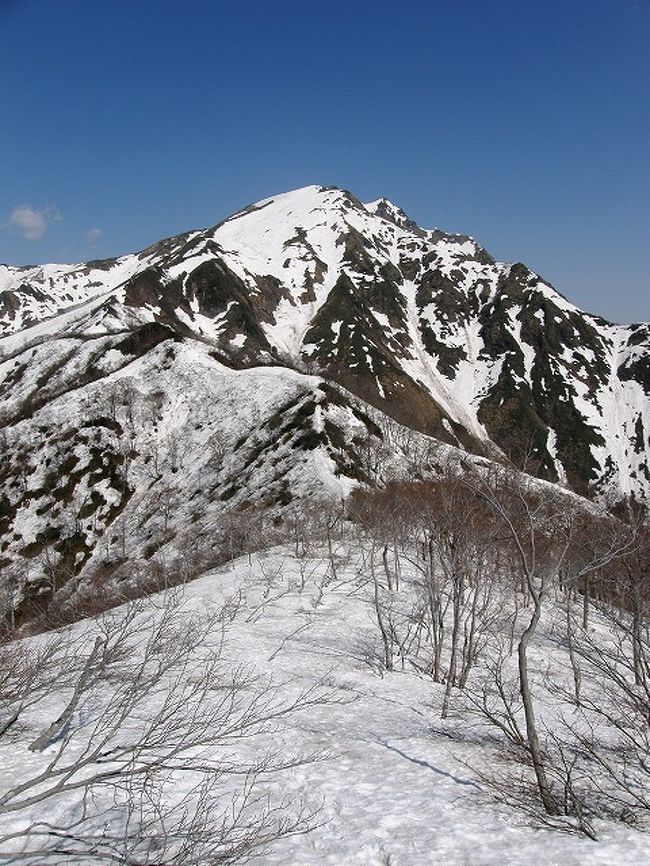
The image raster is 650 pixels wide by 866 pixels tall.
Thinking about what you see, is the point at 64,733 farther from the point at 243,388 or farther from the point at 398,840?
the point at 243,388

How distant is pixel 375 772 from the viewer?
14.1 metres

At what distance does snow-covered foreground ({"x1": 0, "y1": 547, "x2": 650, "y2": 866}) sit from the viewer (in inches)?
393

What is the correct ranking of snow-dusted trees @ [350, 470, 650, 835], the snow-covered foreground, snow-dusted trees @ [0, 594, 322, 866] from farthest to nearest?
1. snow-dusted trees @ [350, 470, 650, 835]
2. the snow-covered foreground
3. snow-dusted trees @ [0, 594, 322, 866]

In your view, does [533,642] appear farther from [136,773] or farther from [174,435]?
[174,435]

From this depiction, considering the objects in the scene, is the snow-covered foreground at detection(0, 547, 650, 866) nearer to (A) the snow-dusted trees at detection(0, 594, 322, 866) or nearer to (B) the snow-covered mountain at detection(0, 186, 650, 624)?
(A) the snow-dusted trees at detection(0, 594, 322, 866)

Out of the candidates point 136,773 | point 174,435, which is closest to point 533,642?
point 136,773

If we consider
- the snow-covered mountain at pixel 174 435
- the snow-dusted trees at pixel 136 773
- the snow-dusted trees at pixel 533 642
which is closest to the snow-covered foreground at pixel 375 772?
the snow-dusted trees at pixel 136 773

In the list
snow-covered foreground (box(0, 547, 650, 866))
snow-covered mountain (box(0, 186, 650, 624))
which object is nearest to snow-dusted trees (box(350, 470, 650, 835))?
snow-covered foreground (box(0, 547, 650, 866))

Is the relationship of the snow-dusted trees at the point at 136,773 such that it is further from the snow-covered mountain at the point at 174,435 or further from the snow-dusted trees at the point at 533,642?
the snow-covered mountain at the point at 174,435

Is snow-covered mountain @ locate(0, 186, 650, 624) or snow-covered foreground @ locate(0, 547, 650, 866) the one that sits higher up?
snow-covered mountain @ locate(0, 186, 650, 624)

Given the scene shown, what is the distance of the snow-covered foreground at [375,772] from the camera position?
9.98 metres

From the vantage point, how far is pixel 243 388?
3381 inches

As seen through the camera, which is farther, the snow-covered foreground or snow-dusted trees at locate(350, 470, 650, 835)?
snow-dusted trees at locate(350, 470, 650, 835)

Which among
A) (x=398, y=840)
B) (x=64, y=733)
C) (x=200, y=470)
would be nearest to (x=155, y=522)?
(x=200, y=470)
